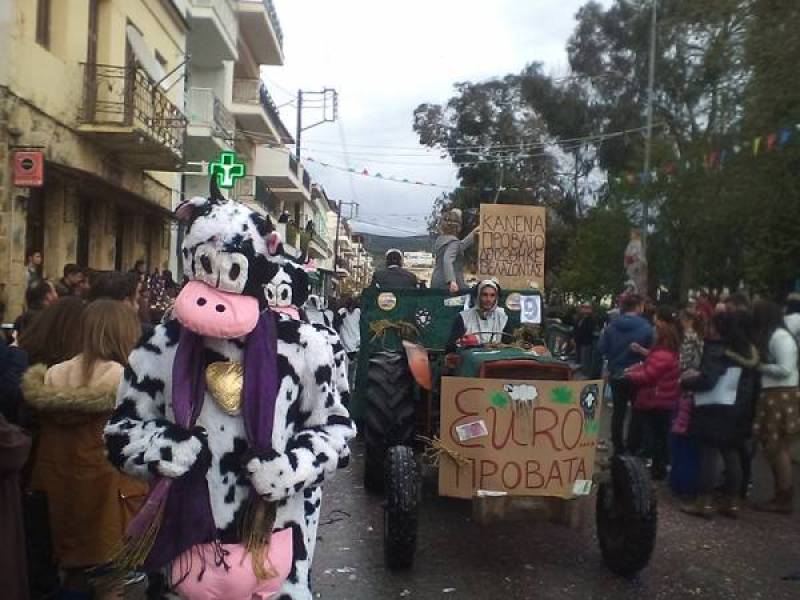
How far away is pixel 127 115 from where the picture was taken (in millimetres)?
16875

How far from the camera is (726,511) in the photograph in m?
7.66

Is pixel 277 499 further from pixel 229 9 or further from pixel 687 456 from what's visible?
pixel 229 9

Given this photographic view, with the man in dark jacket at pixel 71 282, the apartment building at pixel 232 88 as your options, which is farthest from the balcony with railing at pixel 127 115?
the man in dark jacket at pixel 71 282

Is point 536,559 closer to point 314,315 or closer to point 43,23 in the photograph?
point 314,315

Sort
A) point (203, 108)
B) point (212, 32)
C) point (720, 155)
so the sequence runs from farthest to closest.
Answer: point (212, 32) → point (203, 108) → point (720, 155)

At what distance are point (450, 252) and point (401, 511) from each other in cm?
367

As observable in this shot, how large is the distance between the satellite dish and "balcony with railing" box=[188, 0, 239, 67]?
537 cm

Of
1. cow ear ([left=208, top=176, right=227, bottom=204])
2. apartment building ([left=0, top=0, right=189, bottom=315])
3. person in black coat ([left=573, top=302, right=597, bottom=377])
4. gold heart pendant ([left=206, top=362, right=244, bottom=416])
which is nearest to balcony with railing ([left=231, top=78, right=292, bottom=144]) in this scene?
apartment building ([left=0, top=0, right=189, bottom=315])

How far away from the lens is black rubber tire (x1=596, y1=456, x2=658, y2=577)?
5543 millimetres

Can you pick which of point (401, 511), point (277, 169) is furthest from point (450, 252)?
point (277, 169)

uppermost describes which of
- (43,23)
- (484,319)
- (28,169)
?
(43,23)

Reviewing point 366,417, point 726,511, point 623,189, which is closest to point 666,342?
point 726,511

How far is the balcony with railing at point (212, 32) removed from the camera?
83.7ft

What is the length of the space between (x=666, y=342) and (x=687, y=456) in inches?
50.2
